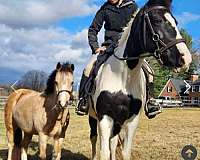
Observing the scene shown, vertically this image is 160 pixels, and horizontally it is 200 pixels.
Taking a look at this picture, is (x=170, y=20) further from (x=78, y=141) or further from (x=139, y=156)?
(x=78, y=141)

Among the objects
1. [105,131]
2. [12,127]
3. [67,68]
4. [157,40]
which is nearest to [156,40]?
[157,40]

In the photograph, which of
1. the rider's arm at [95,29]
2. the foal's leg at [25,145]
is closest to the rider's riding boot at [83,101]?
the rider's arm at [95,29]

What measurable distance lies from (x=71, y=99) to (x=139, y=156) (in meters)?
2.95

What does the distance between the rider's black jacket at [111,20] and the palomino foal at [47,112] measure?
4.15 feet

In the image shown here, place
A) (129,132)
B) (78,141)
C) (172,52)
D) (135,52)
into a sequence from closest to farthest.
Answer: (172,52) → (135,52) → (129,132) → (78,141)

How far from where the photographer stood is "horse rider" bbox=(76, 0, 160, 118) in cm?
684

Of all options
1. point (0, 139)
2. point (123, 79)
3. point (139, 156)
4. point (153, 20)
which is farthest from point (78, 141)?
point (153, 20)

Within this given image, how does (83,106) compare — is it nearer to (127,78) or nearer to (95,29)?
(127,78)

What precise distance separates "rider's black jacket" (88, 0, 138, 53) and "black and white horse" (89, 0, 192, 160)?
0.79 meters

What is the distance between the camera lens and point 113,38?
7.20 metres

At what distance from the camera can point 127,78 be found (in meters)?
6.07

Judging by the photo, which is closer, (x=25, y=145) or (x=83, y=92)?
(x=83, y=92)

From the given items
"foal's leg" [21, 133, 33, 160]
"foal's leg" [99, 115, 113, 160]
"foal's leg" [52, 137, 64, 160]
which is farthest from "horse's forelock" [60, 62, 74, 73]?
"foal's leg" [99, 115, 113, 160]

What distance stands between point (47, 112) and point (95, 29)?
2362mm
